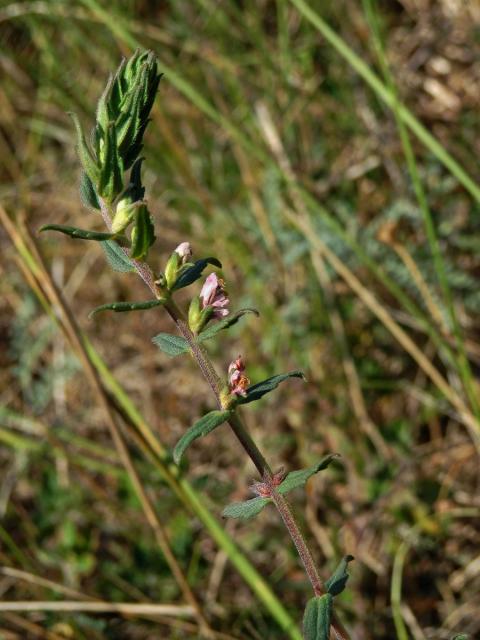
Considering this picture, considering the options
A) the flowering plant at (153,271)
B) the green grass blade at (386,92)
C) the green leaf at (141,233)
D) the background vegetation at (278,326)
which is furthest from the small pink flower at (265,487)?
the green grass blade at (386,92)

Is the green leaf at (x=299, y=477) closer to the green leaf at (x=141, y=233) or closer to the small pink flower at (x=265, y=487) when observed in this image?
the small pink flower at (x=265, y=487)

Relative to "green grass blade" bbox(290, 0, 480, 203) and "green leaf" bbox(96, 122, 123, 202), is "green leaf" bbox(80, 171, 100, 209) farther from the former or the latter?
"green grass blade" bbox(290, 0, 480, 203)

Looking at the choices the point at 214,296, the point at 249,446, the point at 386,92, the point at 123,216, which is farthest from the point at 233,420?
the point at 386,92

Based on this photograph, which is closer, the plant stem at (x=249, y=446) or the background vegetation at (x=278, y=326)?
the plant stem at (x=249, y=446)

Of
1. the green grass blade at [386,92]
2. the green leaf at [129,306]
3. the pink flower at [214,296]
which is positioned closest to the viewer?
the green leaf at [129,306]

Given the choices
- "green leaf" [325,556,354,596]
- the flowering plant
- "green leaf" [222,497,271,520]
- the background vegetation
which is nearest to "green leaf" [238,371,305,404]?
the flowering plant

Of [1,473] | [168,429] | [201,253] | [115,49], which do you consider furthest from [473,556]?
[115,49]

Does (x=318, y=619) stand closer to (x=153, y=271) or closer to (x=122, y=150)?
(x=153, y=271)

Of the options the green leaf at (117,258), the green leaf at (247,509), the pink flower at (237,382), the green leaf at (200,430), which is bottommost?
the green leaf at (247,509)
